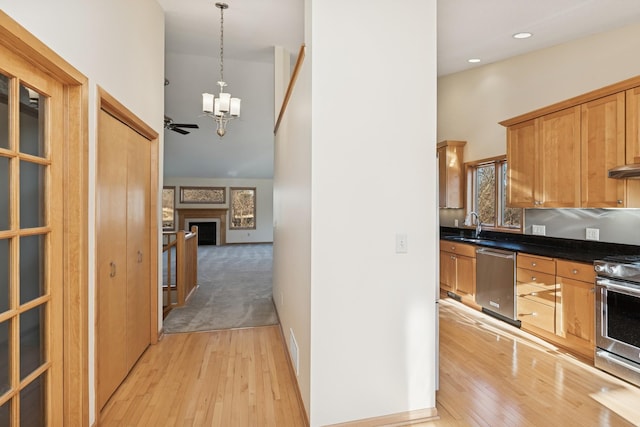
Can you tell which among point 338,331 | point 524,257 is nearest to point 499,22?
point 524,257

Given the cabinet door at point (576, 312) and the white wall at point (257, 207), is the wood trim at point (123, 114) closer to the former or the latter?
the cabinet door at point (576, 312)

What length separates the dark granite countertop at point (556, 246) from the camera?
3070mm

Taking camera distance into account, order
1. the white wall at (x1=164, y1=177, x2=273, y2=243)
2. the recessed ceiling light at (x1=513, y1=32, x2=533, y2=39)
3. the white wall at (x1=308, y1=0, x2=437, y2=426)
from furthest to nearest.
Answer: the white wall at (x1=164, y1=177, x2=273, y2=243), the recessed ceiling light at (x1=513, y1=32, x2=533, y2=39), the white wall at (x1=308, y1=0, x2=437, y2=426)

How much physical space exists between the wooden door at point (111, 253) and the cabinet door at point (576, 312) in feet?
12.0

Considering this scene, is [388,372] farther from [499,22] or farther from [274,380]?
[499,22]

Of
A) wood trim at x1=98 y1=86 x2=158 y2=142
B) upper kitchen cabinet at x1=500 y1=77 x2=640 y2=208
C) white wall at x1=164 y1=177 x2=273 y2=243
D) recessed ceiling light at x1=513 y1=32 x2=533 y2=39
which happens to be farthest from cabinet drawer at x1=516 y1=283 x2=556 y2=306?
white wall at x1=164 y1=177 x2=273 y2=243

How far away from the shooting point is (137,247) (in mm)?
2777


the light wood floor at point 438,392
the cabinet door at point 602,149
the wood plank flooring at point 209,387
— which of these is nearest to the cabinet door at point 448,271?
the light wood floor at point 438,392

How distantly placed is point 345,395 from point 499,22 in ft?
12.1

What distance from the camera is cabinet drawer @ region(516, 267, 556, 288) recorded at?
3174 millimetres

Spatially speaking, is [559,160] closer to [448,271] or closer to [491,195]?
[491,195]

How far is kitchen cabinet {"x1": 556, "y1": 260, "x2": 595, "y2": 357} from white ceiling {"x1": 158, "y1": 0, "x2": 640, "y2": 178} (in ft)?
7.54

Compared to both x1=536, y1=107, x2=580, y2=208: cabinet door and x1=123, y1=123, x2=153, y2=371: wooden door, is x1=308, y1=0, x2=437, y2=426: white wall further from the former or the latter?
x1=536, y1=107, x2=580, y2=208: cabinet door

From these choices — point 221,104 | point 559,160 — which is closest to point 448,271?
point 559,160
